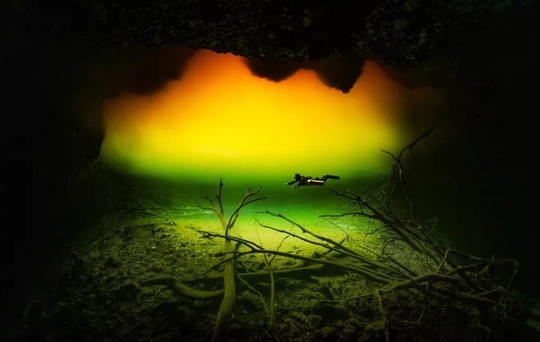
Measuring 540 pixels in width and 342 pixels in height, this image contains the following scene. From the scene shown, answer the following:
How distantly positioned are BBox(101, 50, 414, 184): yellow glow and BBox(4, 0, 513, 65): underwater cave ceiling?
42cm

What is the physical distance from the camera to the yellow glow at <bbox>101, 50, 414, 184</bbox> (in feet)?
13.7

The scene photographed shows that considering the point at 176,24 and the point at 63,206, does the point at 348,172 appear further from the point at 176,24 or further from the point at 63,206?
the point at 63,206

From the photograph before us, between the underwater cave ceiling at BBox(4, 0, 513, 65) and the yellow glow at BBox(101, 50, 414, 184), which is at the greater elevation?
the underwater cave ceiling at BBox(4, 0, 513, 65)

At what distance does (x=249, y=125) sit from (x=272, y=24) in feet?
4.40

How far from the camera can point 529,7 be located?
342 cm

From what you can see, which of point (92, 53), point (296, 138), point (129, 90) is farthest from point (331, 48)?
point (92, 53)

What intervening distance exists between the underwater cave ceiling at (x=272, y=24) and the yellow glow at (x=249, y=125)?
416 millimetres

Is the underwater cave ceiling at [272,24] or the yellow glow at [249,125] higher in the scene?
the underwater cave ceiling at [272,24]

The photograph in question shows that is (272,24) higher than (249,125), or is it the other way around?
(272,24)

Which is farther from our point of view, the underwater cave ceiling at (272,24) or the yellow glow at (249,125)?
the yellow glow at (249,125)

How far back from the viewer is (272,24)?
11.1 ft

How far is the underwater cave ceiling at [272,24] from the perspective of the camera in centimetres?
322

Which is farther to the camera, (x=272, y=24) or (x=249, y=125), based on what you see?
(x=249, y=125)

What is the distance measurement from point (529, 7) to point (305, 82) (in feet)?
7.66
